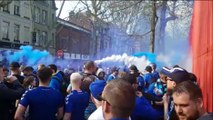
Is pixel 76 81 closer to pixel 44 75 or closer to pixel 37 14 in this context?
pixel 44 75

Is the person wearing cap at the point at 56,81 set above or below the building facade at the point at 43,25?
below

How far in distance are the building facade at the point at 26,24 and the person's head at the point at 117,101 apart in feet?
130

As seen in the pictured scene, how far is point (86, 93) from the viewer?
7113 millimetres

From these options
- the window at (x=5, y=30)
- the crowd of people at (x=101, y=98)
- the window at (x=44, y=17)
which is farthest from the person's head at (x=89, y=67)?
the window at (x=44, y=17)

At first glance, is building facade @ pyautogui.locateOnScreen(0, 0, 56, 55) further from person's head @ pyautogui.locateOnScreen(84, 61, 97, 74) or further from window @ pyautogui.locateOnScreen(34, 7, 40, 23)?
person's head @ pyautogui.locateOnScreen(84, 61, 97, 74)

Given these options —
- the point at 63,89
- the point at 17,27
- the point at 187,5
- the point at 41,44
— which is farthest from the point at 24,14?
the point at 63,89

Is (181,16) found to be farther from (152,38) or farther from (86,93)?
(86,93)

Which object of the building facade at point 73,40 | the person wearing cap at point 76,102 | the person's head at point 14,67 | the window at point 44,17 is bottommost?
the person wearing cap at point 76,102

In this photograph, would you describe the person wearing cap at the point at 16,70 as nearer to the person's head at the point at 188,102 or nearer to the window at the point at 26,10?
the person's head at the point at 188,102

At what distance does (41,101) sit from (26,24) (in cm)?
4621

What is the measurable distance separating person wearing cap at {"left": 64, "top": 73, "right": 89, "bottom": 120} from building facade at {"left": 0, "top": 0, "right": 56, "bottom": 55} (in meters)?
35.8

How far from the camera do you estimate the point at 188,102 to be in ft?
11.1

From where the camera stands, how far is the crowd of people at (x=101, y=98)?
131 inches

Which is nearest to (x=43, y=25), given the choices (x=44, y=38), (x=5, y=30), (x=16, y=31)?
(x=44, y=38)
